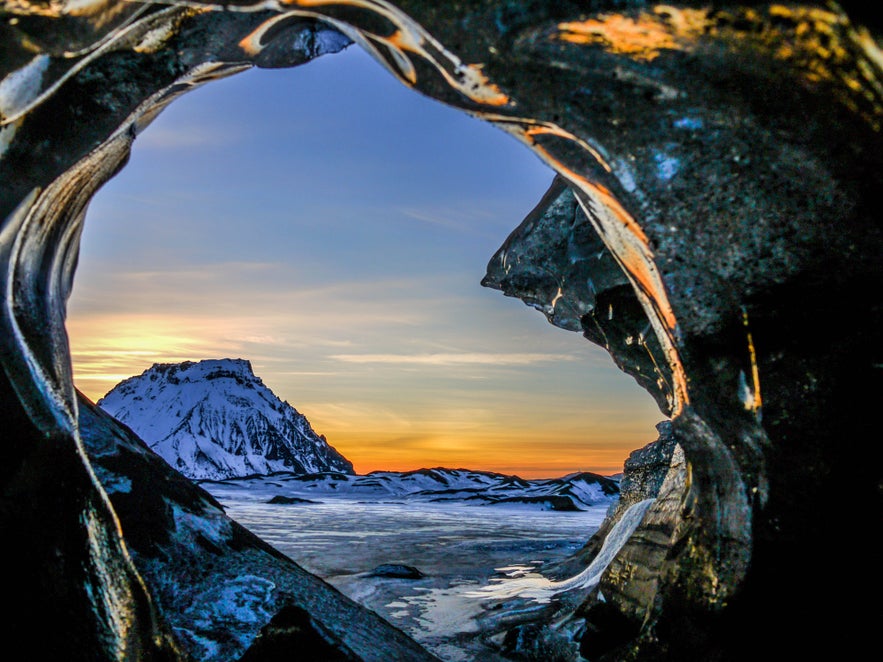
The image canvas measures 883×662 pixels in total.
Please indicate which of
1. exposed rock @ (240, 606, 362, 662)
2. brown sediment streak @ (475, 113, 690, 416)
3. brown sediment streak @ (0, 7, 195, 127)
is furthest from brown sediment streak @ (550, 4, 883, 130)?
exposed rock @ (240, 606, 362, 662)

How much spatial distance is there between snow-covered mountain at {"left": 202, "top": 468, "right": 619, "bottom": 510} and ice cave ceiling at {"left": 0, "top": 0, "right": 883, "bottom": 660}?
17.4m

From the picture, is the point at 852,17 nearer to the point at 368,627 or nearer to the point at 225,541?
the point at 368,627

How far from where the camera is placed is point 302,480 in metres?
30.2

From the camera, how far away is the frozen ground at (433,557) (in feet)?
15.2

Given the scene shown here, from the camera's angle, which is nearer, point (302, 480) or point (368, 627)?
point (368, 627)

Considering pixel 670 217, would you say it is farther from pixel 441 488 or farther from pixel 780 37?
pixel 441 488

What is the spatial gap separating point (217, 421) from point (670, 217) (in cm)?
6171

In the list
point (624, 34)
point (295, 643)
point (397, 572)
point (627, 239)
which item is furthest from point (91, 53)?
point (397, 572)

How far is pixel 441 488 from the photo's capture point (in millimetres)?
27859

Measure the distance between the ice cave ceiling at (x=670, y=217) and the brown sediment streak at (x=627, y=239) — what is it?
0.04 ft

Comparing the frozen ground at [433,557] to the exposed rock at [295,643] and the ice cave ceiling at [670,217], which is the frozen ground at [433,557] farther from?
the ice cave ceiling at [670,217]

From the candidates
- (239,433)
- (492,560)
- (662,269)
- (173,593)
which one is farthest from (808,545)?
(239,433)

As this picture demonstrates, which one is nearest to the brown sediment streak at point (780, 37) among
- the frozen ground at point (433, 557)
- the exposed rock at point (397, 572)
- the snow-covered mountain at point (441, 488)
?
the frozen ground at point (433, 557)

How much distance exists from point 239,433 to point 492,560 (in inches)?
2225
